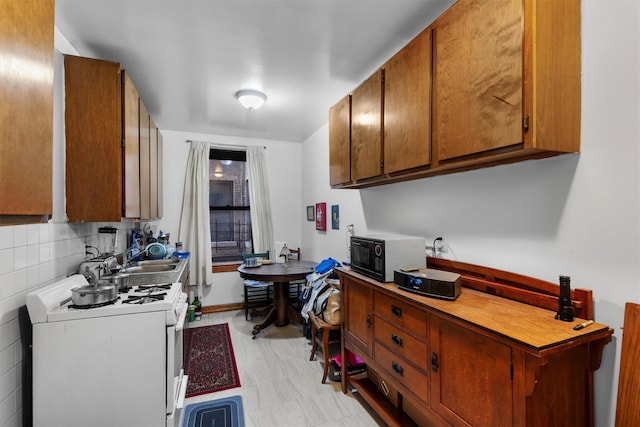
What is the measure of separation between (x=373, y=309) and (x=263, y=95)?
7.41 ft

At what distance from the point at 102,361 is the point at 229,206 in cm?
322

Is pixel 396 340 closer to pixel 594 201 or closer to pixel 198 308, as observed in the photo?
pixel 594 201

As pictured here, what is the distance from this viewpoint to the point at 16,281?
148 cm

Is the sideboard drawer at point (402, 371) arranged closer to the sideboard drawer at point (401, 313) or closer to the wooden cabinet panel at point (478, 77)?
the sideboard drawer at point (401, 313)

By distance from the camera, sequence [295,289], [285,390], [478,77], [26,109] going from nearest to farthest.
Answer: [26,109], [478,77], [285,390], [295,289]

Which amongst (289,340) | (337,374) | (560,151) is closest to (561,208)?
(560,151)

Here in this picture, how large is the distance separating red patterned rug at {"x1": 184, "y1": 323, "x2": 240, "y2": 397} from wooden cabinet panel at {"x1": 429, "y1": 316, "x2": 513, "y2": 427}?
181 cm

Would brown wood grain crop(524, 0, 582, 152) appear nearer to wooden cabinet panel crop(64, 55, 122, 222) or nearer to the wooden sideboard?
the wooden sideboard

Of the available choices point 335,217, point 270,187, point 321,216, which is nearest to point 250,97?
point 335,217

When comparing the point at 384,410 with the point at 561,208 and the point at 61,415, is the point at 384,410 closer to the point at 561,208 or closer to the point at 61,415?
the point at 561,208

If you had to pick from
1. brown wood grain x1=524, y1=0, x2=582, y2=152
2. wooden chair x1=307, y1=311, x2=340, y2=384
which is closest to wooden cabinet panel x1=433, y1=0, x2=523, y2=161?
brown wood grain x1=524, y1=0, x2=582, y2=152

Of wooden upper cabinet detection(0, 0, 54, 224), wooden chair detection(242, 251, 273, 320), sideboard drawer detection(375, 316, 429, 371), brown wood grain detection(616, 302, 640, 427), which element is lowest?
wooden chair detection(242, 251, 273, 320)

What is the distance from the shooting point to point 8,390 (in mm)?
1424

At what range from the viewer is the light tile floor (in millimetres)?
2098
